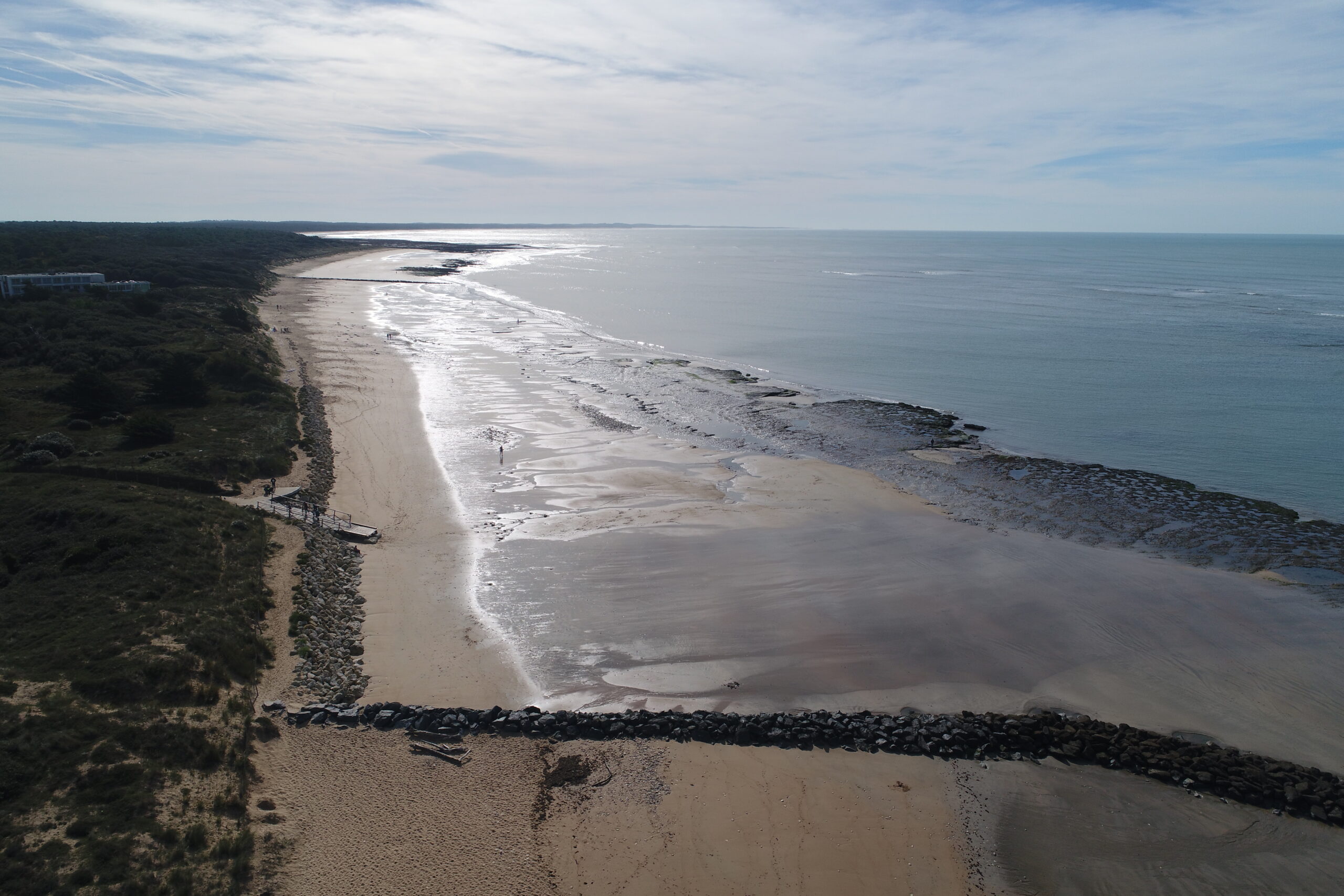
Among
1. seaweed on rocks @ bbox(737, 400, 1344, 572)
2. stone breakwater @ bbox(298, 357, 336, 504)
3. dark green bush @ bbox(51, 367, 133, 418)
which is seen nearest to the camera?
seaweed on rocks @ bbox(737, 400, 1344, 572)

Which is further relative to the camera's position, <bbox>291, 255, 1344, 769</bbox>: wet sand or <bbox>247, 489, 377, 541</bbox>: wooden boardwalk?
<bbox>247, 489, 377, 541</bbox>: wooden boardwalk

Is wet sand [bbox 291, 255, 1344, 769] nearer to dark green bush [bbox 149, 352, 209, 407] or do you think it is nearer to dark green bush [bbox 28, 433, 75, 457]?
dark green bush [bbox 149, 352, 209, 407]

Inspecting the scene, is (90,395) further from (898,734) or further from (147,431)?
(898,734)

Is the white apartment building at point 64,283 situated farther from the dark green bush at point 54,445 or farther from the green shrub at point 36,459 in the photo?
the green shrub at point 36,459

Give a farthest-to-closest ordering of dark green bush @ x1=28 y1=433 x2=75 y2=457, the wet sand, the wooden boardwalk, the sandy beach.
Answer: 1. dark green bush @ x1=28 y1=433 x2=75 y2=457
2. the wooden boardwalk
3. the wet sand
4. the sandy beach

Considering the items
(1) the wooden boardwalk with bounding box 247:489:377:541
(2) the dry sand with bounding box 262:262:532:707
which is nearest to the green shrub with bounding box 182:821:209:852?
(2) the dry sand with bounding box 262:262:532:707

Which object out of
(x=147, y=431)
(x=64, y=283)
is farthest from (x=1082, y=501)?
(x=64, y=283)

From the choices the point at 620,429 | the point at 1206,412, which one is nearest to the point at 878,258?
the point at 1206,412
